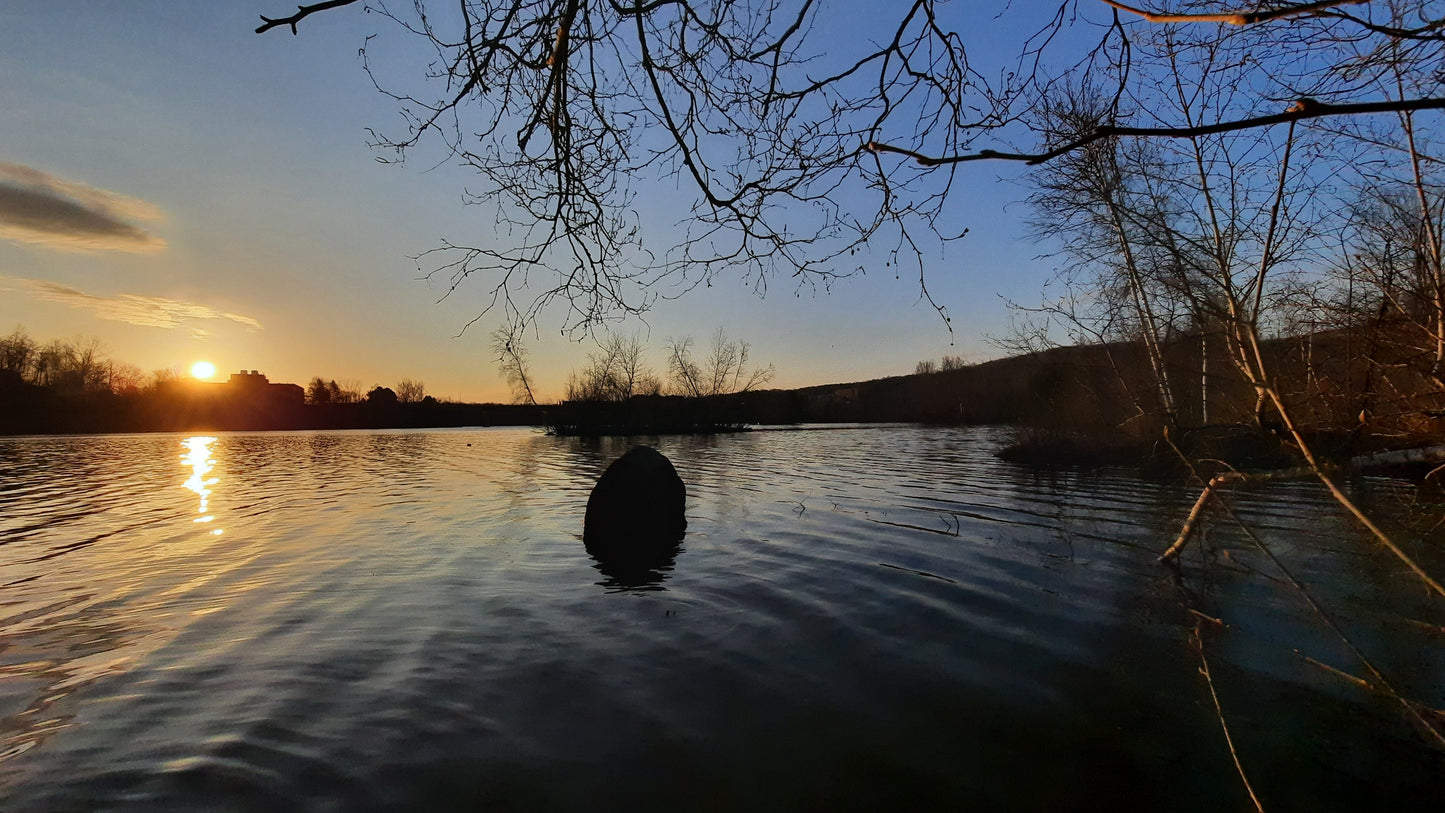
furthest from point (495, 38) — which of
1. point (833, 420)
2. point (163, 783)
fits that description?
point (833, 420)

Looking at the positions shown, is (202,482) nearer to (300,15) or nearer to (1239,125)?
(300,15)

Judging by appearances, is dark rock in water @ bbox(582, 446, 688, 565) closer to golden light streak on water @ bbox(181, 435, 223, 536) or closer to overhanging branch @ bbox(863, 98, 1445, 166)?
golden light streak on water @ bbox(181, 435, 223, 536)

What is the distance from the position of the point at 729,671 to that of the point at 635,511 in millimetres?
5180

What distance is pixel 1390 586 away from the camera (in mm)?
6359

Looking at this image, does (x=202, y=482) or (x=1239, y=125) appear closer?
(x=1239, y=125)

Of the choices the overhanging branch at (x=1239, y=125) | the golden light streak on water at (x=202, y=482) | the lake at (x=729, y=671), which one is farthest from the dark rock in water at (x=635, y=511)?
the overhanging branch at (x=1239, y=125)

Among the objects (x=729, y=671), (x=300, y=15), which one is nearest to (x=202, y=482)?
(x=729, y=671)

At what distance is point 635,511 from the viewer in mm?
9734

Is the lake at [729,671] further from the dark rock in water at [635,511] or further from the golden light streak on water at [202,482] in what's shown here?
the golden light streak on water at [202,482]

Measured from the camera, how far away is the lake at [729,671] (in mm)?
3314

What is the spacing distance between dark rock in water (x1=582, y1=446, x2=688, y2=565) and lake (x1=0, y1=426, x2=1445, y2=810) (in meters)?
0.55

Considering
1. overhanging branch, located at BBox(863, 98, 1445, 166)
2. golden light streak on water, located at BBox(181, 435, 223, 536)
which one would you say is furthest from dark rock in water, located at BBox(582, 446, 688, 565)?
overhanging branch, located at BBox(863, 98, 1445, 166)

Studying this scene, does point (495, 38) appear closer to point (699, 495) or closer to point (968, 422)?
point (699, 495)

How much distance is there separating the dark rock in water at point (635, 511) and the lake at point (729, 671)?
0.55 m
